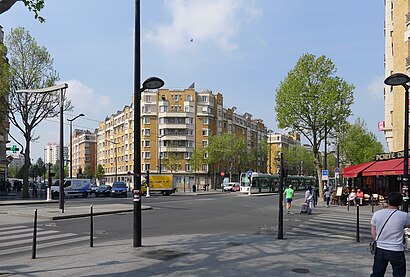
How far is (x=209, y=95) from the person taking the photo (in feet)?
311

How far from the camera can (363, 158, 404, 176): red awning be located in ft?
83.0

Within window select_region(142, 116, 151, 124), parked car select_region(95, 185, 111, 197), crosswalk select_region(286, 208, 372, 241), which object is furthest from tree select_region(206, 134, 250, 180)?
crosswalk select_region(286, 208, 372, 241)

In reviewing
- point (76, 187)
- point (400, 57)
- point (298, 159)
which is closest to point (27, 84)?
point (76, 187)

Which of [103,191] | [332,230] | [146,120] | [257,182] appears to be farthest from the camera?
[146,120]

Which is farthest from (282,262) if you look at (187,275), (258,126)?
(258,126)

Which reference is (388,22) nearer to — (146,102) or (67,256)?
(67,256)

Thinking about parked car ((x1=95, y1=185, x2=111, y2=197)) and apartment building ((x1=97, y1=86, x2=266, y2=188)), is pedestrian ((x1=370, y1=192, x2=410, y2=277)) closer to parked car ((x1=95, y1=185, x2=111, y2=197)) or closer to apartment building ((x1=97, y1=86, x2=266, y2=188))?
Answer: parked car ((x1=95, y1=185, x2=111, y2=197))

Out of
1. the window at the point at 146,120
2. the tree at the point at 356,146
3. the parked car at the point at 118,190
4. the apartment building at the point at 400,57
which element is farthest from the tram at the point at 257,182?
the window at the point at 146,120

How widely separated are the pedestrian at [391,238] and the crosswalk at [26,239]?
8004 millimetres

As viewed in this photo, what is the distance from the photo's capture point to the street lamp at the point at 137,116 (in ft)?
33.9

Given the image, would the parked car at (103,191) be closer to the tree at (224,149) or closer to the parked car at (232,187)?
the parked car at (232,187)

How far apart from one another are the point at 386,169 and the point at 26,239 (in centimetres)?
2216

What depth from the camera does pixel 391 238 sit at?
5.77 metres

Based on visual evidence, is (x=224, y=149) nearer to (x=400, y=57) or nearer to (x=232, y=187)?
(x=232, y=187)
